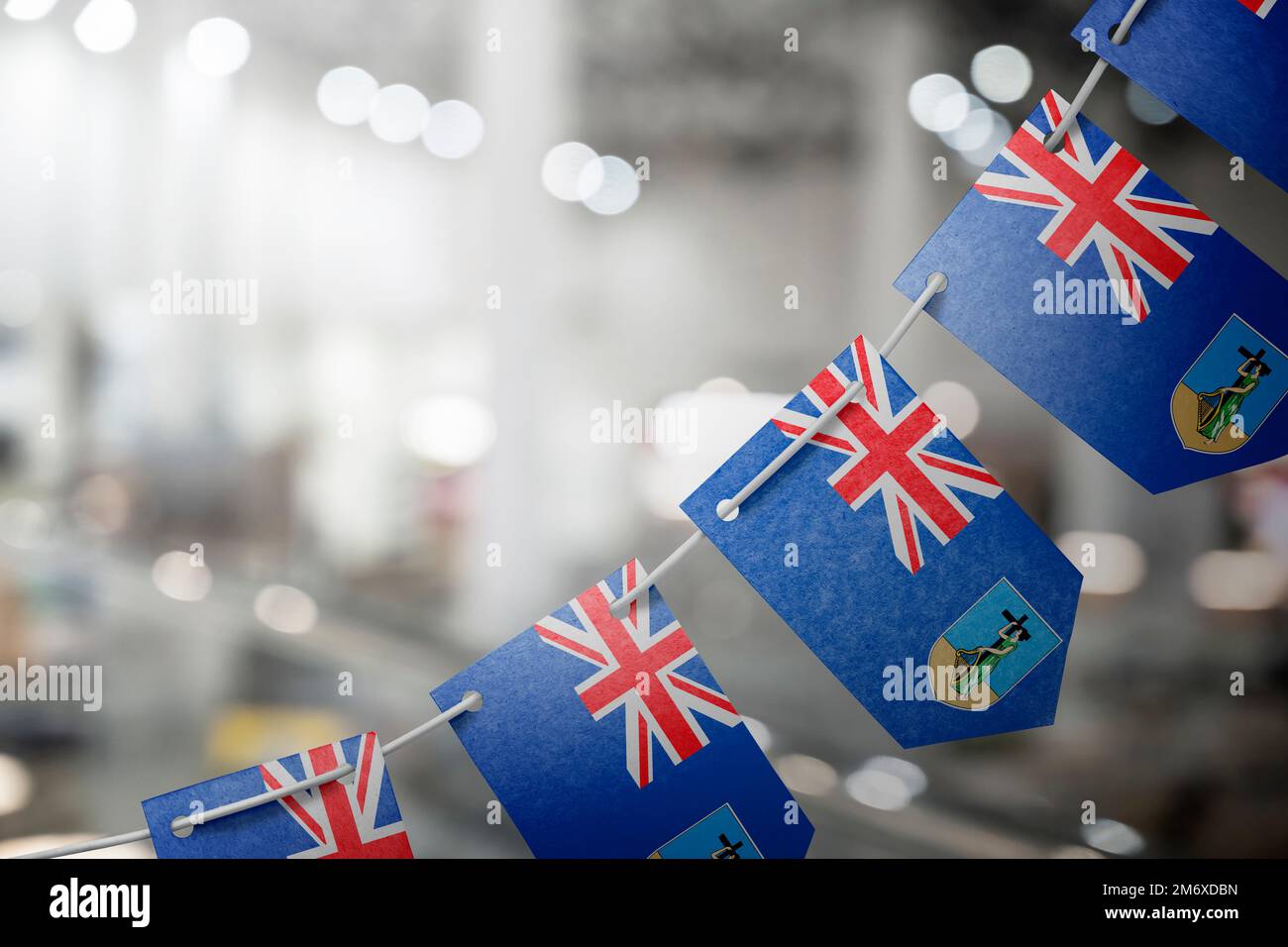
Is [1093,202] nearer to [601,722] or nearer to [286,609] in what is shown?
[601,722]

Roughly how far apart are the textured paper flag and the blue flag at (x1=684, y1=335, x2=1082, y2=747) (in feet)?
1.34

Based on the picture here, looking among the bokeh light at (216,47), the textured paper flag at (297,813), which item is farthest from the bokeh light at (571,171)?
the textured paper flag at (297,813)

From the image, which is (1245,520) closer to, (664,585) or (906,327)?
(906,327)

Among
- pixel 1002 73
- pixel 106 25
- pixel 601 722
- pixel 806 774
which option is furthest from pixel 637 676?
pixel 106 25

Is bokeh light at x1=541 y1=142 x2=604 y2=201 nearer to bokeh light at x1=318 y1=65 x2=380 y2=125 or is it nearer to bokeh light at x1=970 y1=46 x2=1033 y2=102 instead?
bokeh light at x1=318 y1=65 x2=380 y2=125

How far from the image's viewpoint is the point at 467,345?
955mm

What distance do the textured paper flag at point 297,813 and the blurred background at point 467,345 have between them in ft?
0.28

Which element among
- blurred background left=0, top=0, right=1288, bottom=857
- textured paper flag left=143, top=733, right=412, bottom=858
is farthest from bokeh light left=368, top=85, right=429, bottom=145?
textured paper flag left=143, top=733, right=412, bottom=858

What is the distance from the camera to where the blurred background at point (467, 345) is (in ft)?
3.09

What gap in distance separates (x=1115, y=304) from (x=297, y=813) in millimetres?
913

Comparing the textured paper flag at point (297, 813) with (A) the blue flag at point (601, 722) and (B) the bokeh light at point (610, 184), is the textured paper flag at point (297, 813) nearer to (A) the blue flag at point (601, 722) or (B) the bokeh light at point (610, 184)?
(A) the blue flag at point (601, 722)

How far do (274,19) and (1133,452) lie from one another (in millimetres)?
976

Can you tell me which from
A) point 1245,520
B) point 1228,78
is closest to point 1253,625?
point 1245,520
